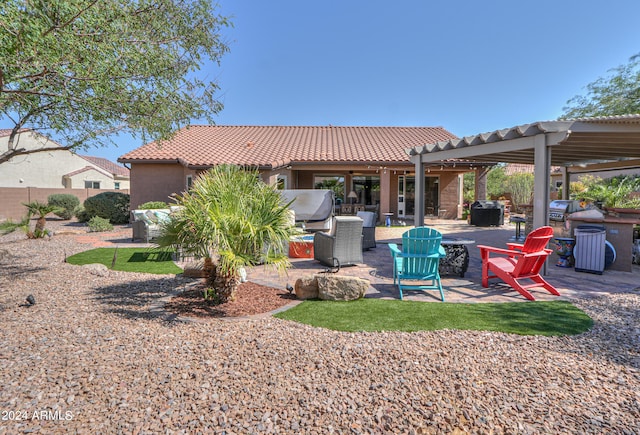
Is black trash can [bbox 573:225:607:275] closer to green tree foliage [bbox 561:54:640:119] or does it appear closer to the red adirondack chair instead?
the red adirondack chair

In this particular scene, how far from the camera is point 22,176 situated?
25781 millimetres

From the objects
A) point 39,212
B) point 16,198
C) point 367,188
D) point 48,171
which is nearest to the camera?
point 39,212

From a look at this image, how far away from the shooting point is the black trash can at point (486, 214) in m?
15.5

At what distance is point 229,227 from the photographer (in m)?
4.42

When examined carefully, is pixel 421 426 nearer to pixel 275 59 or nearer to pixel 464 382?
pixel 464 382

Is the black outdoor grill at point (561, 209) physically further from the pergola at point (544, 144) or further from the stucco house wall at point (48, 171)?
the stucco house wall at point (48, 171)

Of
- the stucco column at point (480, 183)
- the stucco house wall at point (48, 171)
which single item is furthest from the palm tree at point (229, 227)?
the stucco house wall at point (48, 171)

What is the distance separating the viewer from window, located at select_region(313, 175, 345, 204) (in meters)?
18.6

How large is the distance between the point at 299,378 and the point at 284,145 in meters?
16.7

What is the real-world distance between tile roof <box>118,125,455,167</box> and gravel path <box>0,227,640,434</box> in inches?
446

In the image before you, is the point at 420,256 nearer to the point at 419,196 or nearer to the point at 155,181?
the point at 419,196

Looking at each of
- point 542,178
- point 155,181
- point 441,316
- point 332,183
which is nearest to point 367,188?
point 332,183

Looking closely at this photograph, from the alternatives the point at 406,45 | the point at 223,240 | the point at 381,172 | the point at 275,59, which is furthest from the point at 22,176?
the point at 223,240

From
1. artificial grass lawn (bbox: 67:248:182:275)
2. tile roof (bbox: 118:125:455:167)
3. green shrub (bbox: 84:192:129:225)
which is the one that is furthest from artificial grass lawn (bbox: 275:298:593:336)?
green shrub (bbox: 84:192:129:225)
